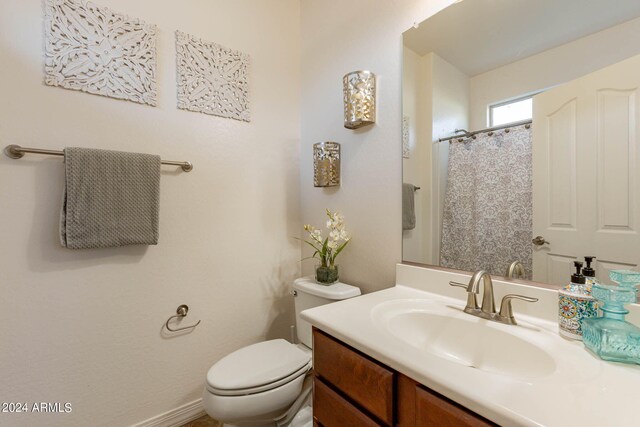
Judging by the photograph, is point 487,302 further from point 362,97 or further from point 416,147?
point 362,97

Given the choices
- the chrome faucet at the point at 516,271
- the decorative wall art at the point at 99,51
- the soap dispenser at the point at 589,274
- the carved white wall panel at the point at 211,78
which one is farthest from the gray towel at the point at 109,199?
the soap dispenser at the point at 589,274

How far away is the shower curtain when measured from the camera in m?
0.93

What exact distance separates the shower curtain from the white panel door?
4 centimetres

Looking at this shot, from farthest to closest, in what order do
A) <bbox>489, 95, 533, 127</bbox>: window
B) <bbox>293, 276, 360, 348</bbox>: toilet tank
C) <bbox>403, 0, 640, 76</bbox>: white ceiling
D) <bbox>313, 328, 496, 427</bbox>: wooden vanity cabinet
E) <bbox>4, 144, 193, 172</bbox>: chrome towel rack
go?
<bbox>293, 276, 360, 348</bbox>: toilet tank
<bbox>4, 144, 193, 172</bbox>: chrome towel rack
<bbox>489, 95, 533, 127</bbox>: window
<bbox>403, 0, 640, 76</bbox>: white ceiling
<bbox>313, 328, 496, 427</bbox>: wooden vanity cabinet

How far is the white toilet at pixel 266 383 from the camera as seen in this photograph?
1.07m

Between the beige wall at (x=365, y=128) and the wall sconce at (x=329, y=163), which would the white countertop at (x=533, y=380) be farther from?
the wall sconce at (x=329, y=163)

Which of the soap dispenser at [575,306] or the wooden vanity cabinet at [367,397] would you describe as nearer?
the wooden vanity cabinet at [367,397]

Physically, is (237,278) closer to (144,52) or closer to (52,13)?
(144,52)

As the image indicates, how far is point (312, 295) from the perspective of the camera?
1.41 metres

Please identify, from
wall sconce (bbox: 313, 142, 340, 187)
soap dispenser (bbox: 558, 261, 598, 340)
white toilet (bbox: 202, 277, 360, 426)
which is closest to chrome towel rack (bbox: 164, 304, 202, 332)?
white toilet (bbox: 202, 277, 360, 426)

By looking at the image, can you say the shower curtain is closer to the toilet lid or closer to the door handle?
the door handle

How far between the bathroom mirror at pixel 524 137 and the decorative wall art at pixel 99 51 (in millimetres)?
1245

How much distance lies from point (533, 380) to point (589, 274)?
0.40 metres

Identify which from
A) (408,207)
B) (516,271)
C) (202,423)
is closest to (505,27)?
(408,207)
